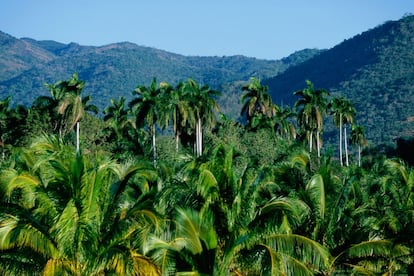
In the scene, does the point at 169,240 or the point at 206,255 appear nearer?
the point at 206,255

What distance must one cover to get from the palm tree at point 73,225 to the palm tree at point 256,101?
62.3 metres

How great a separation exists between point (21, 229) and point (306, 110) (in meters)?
59.4

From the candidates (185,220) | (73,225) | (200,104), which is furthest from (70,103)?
(73,225)

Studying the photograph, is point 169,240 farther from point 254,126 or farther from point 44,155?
point 254,126

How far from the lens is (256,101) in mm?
78812

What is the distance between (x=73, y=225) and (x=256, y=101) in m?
65.1

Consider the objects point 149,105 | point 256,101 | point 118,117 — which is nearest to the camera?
point 149,105

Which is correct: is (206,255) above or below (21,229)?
below

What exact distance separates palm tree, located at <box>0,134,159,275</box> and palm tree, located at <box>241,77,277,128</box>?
204ft

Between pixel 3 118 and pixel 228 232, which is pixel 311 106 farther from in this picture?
pixel 228 232

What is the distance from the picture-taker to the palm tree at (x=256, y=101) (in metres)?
77.6

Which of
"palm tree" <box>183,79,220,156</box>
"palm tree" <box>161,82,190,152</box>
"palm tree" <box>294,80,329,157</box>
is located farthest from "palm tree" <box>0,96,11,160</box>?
"palm tree" <box>294,80,329,157</box>

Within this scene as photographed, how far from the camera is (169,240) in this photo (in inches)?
668

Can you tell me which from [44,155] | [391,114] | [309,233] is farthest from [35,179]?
[391,114]
